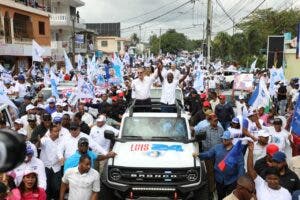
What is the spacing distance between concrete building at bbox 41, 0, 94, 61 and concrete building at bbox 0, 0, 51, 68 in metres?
2.81

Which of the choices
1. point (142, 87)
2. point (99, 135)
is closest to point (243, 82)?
point (142, 87)

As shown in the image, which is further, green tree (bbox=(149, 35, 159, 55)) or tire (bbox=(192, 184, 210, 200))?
green tree (bbox=(149, 35, 159, 55))

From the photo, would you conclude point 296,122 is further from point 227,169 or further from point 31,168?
point 31,168

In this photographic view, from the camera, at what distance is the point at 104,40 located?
104 m

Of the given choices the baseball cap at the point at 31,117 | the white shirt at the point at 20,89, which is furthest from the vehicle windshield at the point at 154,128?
the white shirt at the point at 20,89

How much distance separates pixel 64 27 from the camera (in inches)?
2140

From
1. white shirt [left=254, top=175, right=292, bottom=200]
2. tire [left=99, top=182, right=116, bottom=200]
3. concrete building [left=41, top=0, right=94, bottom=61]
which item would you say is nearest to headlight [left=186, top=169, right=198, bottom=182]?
tire [left=99, top=182, right=116, bottom=200]

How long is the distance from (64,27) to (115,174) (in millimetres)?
48685

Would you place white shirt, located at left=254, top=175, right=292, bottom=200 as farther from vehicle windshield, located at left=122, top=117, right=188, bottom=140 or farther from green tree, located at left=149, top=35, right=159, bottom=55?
green tree, located at left=149, top=35, right=159, bottom=55

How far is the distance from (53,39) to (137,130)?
159 feet

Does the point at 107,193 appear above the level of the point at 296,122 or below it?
below

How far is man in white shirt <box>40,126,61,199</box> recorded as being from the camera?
712 cm

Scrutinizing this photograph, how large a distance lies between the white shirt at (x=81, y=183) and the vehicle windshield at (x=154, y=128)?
228cm

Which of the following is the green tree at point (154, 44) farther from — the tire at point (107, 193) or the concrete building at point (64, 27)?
the tire at point (107, 193)
